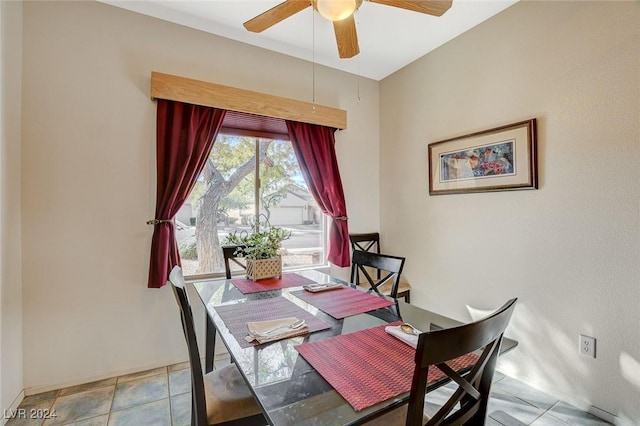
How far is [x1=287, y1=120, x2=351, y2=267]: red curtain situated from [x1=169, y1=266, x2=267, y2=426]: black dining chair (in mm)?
1727

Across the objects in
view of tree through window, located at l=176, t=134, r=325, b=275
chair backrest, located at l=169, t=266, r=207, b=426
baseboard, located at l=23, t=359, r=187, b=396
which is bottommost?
baseboard, located at l=23, t=359, r=187, b=396

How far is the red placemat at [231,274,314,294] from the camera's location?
1.81 meters

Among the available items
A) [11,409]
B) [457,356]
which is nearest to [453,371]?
[457,356]

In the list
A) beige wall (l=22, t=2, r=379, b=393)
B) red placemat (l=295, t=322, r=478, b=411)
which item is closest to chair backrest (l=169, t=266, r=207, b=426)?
red placemat (l=295, t=322, r=478, b=411)

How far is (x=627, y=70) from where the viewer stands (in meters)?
1.62

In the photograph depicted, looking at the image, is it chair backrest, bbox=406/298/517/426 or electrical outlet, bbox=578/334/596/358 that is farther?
electrical outlet, bbox=578/334/596/358

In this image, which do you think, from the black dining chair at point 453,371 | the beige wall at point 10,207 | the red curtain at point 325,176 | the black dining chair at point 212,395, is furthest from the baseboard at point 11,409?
the red curtain at point 325,176

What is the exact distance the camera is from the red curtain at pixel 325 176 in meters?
2.82

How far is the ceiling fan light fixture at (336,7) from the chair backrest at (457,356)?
1.43 m

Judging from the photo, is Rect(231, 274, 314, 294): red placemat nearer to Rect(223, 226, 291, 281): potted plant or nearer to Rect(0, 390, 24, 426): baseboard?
Rect(223, 226, 291, 281): potted plant


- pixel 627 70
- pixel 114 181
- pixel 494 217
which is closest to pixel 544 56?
pixel 627 70

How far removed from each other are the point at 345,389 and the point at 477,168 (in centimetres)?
209

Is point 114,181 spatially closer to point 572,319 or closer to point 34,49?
point 34,49

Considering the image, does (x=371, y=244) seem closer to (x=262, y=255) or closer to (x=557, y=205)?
(x=262, y=255)
